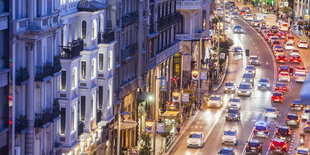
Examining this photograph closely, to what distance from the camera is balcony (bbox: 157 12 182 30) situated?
99850 mm

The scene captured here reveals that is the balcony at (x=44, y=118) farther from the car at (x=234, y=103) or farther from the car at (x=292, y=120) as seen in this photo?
the car at (x=234, y=103)

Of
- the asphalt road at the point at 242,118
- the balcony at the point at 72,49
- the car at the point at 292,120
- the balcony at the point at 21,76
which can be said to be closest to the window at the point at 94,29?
the balcony at the point at 72,49

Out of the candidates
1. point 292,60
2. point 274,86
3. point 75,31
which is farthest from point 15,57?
point 292,60

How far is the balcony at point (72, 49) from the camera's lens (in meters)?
57.4

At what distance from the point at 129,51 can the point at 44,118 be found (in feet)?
94.4

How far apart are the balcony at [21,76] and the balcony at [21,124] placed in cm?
210

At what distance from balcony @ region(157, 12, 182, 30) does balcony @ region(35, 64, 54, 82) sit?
45586 millimetres

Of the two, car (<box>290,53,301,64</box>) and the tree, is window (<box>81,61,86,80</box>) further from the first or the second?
car (<box>290,53,301,64</box>)

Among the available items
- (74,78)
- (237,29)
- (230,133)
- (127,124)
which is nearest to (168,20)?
(230,133)

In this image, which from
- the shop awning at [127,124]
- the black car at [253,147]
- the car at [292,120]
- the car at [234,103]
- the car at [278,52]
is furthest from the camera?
the car at [278,52]

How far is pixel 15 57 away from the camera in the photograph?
49344 millimetres

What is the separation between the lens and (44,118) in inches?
2071

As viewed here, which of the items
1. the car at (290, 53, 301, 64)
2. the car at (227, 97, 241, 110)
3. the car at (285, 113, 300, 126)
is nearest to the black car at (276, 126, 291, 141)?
the car at (285, 113, 300, 126)

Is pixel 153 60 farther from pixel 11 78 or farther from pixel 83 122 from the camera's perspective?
pixel 11 78
